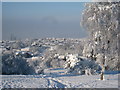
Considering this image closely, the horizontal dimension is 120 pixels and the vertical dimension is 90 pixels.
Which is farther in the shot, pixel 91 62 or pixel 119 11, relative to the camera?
pixel 91 62

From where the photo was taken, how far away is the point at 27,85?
15.8m

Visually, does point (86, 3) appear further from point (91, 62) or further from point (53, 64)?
point (53, 64)

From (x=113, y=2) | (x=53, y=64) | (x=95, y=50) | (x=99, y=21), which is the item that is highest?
(x=113, y=2)

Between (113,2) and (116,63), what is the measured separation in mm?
6910

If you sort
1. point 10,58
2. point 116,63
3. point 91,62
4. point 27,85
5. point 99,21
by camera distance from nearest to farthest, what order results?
point 27,85 → point 99,21 → point 116,63 → point 10,58 → point 91,62

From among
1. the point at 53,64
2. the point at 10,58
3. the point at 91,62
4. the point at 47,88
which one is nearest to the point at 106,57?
the point at 47,88

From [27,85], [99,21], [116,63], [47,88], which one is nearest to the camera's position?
[47,88]

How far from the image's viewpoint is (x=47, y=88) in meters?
14.9

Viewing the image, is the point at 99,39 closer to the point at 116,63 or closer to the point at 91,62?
the point at 116,63

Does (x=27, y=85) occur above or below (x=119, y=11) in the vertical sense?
below

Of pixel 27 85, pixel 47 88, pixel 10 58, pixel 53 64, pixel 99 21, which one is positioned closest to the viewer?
pixel 47 88

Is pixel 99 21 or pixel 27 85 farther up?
pixel 99 21

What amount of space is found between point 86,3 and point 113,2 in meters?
2.40

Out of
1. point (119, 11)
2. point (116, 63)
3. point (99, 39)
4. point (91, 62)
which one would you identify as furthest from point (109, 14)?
point (91, 62)
